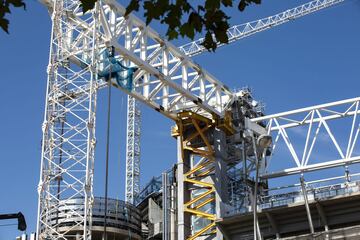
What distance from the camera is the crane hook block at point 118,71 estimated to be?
162ft

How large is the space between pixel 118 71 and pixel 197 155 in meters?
12.9

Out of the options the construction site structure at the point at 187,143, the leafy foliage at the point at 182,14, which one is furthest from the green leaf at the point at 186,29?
the construction site structure at the point at 187,143

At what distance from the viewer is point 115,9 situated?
162ft

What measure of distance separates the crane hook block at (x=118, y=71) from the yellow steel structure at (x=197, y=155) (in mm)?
8450

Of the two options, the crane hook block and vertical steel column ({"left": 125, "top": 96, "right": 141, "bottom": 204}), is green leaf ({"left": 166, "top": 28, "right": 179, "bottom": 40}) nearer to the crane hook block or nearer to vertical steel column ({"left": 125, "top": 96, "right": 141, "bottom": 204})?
the crane hook block

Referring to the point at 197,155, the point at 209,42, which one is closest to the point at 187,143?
the point at 197,155

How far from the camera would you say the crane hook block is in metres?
49.4

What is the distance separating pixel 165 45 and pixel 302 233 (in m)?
16.0

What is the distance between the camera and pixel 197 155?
5994 centimetres

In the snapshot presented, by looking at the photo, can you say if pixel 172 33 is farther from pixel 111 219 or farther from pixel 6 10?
pixel 111 219

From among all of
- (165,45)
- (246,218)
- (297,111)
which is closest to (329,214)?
(246,218)

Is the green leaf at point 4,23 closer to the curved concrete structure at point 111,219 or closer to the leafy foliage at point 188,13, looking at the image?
the leafy foliage at point 188,13

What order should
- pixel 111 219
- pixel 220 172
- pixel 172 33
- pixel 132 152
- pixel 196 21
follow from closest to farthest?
pixel 196 21 → pixel 172 33 → pixel 220 172 → pixel 111 219 → pixel 132 152

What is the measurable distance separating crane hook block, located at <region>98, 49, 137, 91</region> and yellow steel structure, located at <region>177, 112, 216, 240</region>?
27.7ft
